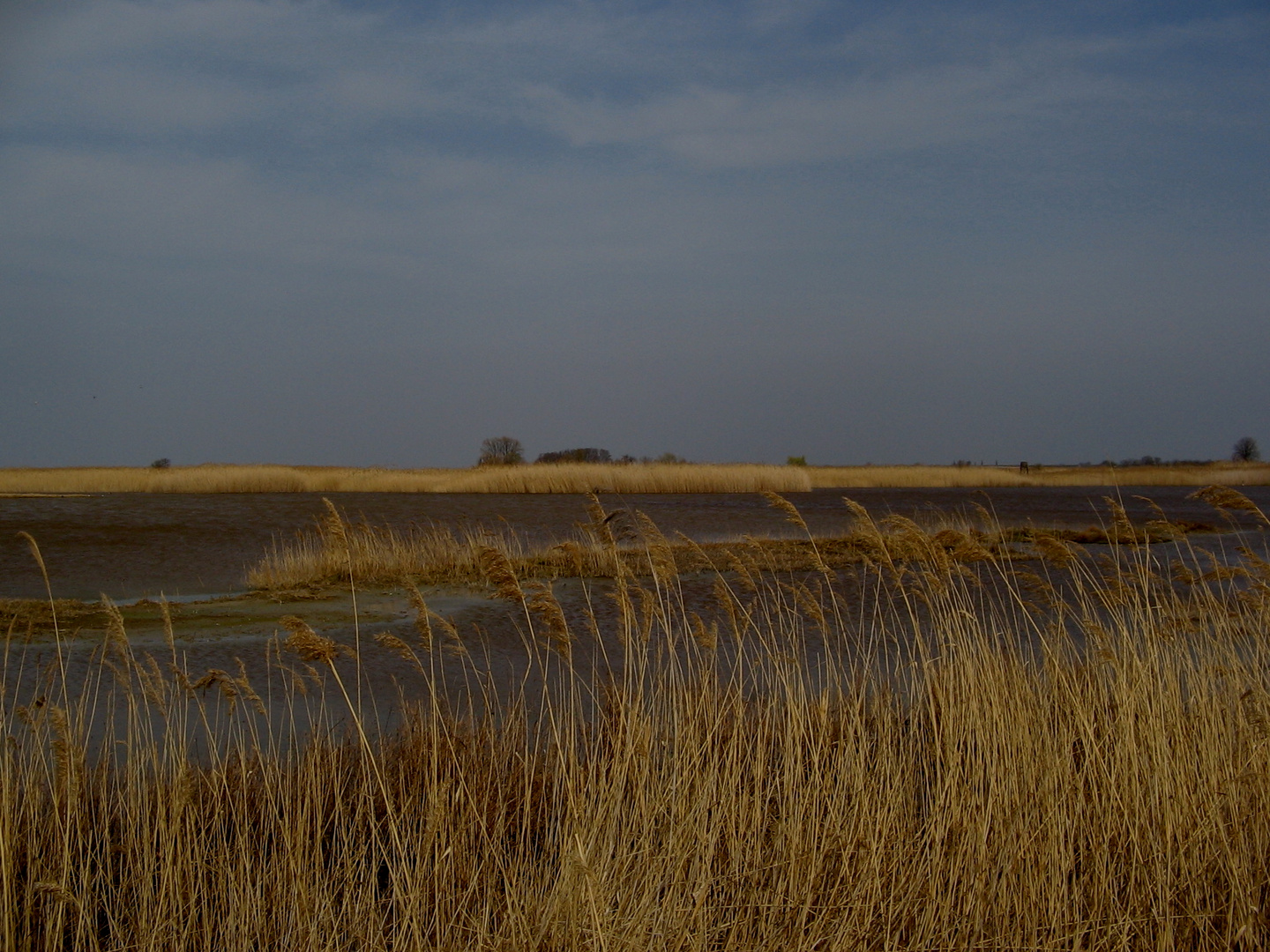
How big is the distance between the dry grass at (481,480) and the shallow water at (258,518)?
23.3 inches

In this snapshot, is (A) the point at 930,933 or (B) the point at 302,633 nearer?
(A) the point at 930,933

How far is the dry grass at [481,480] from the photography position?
3003 cm

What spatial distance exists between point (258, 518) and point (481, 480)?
999 cm

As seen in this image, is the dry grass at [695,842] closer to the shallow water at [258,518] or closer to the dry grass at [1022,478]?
the shallow water at [258,518]

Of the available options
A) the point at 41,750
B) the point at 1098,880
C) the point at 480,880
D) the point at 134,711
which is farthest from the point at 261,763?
the point at 1098,880

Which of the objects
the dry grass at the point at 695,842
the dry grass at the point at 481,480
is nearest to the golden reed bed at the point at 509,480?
the dry grass at the point at 481,480

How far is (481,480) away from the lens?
106ft

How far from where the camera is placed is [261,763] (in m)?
3.99

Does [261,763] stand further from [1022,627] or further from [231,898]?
[1022,627]

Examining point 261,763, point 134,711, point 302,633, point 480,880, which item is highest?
point 302,633

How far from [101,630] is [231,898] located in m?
6.70

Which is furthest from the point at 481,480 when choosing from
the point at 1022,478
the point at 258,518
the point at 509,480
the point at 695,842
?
the point at 695,842

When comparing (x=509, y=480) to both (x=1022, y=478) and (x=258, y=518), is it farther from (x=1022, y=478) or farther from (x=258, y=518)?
(x=1022, y=478)

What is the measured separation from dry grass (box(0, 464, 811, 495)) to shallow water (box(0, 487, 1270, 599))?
0.59m
